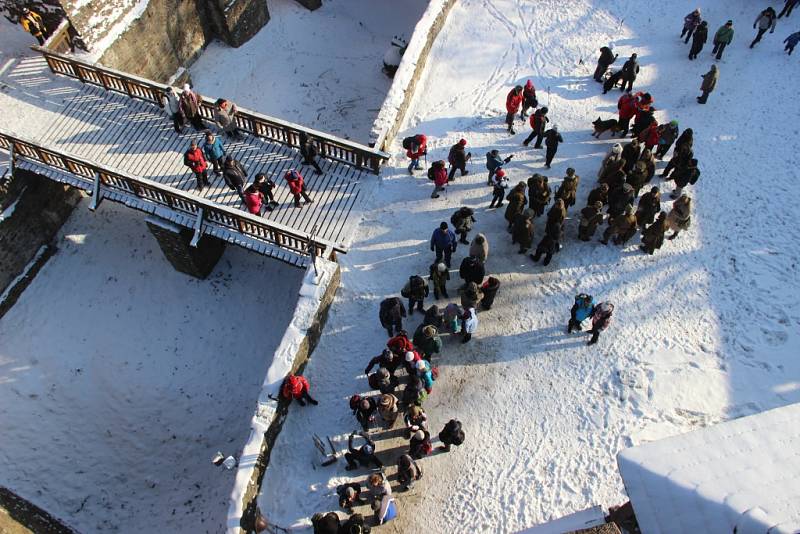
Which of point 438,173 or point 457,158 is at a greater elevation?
point 457,158

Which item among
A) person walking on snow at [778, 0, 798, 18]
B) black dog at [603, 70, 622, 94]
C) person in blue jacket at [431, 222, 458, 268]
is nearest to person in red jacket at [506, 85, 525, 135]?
black dog at [603, 70, 622, 94]

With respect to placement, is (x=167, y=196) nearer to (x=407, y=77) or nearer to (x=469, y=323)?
(x=407, y=77)

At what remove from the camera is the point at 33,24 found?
53.5ft

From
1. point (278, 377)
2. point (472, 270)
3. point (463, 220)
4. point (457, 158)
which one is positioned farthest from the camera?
point (457, 158)

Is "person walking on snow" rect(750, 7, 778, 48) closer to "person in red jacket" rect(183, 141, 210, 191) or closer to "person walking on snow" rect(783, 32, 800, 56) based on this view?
"person walking on snow" rect(783, 32, 800, 56)

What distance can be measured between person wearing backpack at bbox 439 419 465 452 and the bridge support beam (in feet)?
25.1

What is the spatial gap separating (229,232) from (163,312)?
170 inches

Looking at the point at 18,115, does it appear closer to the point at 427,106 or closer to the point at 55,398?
the point at 55,398

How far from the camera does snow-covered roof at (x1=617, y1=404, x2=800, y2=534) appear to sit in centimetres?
693

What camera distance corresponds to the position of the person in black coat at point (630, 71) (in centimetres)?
1614

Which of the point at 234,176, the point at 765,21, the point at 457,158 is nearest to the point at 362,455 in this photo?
the point at 234,176

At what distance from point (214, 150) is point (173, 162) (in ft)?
5.82

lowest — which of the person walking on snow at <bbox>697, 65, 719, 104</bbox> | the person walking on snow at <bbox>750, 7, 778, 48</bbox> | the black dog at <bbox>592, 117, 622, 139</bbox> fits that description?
the black dog at <bbox>592, 117, 622, 139</bbox>

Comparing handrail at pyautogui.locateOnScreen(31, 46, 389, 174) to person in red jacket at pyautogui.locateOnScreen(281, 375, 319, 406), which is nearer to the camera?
person in red jacket at pyautogui.locateOnScreen(281, 375, 319, 406)
